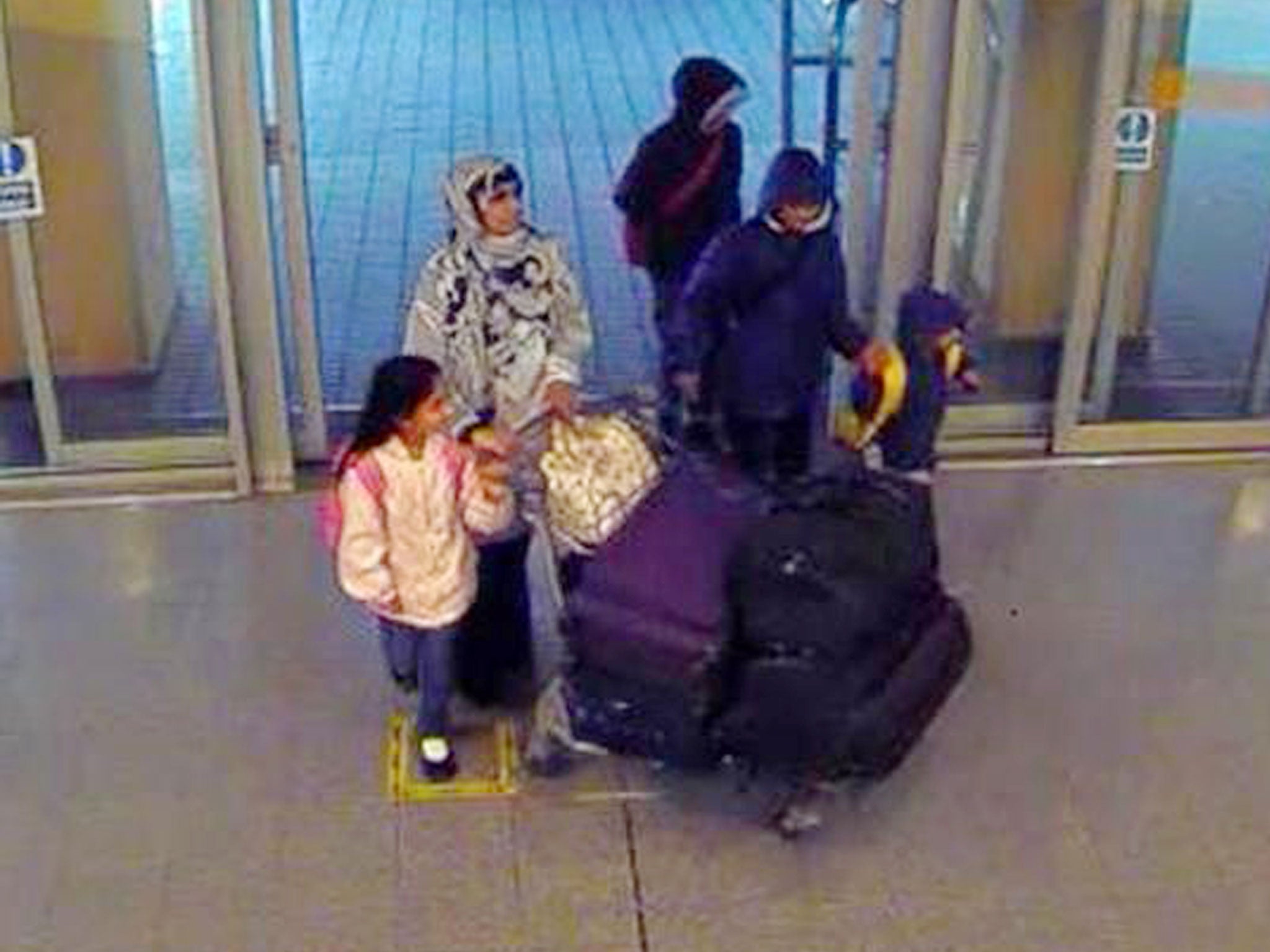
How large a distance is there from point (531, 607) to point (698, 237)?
1236 millimetres

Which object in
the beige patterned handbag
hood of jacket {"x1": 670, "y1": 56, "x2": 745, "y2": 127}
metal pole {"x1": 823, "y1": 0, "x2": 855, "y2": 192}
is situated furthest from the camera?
metal pole {"x1": 823, "y1": 0, "x2": 855, "y2": 192}

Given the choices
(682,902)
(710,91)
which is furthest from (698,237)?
(682,902)

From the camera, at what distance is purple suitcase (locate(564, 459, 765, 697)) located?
12.1ft

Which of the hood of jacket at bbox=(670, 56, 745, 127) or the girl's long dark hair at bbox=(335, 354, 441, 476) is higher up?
the hood of jacket at bbox=(670, 56, 745, 127)

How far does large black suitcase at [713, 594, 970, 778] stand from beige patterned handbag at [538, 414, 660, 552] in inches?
17.8

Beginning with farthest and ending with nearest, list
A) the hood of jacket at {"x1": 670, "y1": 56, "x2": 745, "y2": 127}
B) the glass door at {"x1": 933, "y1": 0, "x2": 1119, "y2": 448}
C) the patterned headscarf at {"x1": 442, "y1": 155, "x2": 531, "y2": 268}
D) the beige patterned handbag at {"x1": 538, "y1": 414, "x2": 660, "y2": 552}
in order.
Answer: the glass door at {"x1": 933, "y1": 0, "x2": 1119, "y2": 448}, the hood of jacket at {"x1": 670, "y1": 56, "x2": 745, "y2": 127}, the patterned headscarf at {"x1": 442, "y1": 155, "x2": 531, "y2": 268}, the beige patterned handbag at {"x1": 538, "y1": 414, "x2": 660, "y2": 552}

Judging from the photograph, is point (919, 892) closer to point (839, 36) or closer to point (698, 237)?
point (698, 237)

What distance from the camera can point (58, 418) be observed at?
5484 mm

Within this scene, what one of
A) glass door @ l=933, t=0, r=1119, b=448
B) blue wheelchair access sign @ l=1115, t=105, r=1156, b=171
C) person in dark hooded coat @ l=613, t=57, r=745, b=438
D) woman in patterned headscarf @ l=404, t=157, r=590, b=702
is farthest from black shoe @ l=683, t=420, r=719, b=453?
blue wheelchair access sign @ l=1115, t=105, r=1156, b=171

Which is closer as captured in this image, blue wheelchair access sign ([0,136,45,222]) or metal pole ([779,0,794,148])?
blue wheelchair access sign ([0,136,45,222])

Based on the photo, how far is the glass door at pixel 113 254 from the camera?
17.1 ft

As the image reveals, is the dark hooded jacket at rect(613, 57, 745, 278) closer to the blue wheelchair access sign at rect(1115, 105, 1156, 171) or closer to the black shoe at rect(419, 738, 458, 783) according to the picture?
the blue wheelchair access sign at rect(1115, 105, 1156, 171)

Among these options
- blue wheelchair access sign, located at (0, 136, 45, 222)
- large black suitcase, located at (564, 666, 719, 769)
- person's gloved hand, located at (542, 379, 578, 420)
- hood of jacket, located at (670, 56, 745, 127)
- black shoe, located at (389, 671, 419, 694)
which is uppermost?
hood of jacket, located at (670, 56, 745, 127)

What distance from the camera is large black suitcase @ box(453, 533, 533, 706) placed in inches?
166
